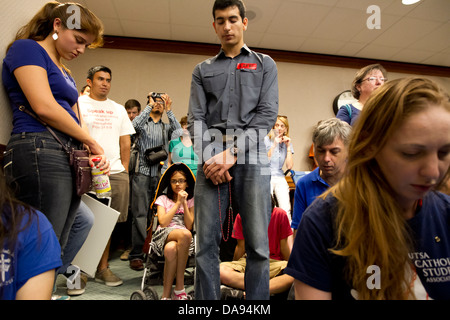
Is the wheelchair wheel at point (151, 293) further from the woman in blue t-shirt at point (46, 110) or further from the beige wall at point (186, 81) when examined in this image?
the beige wall at point (186, 81)

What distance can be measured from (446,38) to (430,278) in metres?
4.89

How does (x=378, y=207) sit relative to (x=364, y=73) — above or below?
below

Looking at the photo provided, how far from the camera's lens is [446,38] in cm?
438

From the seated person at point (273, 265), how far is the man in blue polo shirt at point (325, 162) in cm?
38

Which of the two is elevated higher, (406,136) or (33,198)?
(406,136)

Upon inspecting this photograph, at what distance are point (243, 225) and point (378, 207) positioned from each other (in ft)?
2.74

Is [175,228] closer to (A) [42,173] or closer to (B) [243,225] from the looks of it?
(B) [243,225]

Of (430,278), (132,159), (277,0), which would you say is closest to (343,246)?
(430,278)

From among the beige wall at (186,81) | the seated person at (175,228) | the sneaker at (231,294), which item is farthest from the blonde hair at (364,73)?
the beige wall at (186,81)

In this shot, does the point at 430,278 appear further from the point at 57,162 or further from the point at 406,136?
the point at 57,162

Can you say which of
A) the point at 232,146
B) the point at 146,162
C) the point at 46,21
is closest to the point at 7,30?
the point at 46,21

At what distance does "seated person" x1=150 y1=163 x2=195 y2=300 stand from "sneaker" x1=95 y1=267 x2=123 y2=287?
0.35m

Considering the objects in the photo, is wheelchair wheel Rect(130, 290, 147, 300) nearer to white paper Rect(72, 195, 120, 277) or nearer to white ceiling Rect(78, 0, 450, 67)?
white paper Rect(72, 195, 120, 277)

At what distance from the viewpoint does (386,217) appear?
0.68 metres
